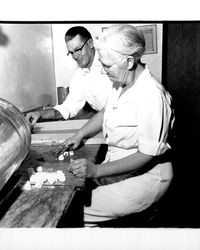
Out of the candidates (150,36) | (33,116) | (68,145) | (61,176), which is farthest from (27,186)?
(150,36)

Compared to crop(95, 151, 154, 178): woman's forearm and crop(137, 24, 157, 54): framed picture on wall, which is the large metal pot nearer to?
crop(95, 151, 154, 178): woman's forearm

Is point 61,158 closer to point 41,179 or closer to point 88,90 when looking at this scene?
point 41,179

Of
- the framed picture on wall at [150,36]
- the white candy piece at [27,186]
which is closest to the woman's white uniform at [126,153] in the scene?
the white candy piece at [27,186]

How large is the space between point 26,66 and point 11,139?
151cm

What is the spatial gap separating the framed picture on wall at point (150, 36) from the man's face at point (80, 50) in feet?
4.50

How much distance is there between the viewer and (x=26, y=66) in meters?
2.28

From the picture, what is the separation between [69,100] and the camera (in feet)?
7.90

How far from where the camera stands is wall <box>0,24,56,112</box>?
187 centimetres

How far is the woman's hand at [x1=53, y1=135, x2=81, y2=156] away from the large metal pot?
542 mm

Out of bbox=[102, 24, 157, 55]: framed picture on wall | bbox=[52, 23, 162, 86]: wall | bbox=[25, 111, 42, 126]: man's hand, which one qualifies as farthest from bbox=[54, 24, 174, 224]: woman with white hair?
bbox=[102, 24, 157, 55]: framed picture on wall

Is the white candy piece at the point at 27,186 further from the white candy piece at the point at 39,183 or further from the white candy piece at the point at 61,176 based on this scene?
the white candy piece at the point at 61,176

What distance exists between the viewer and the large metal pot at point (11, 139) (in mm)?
863
